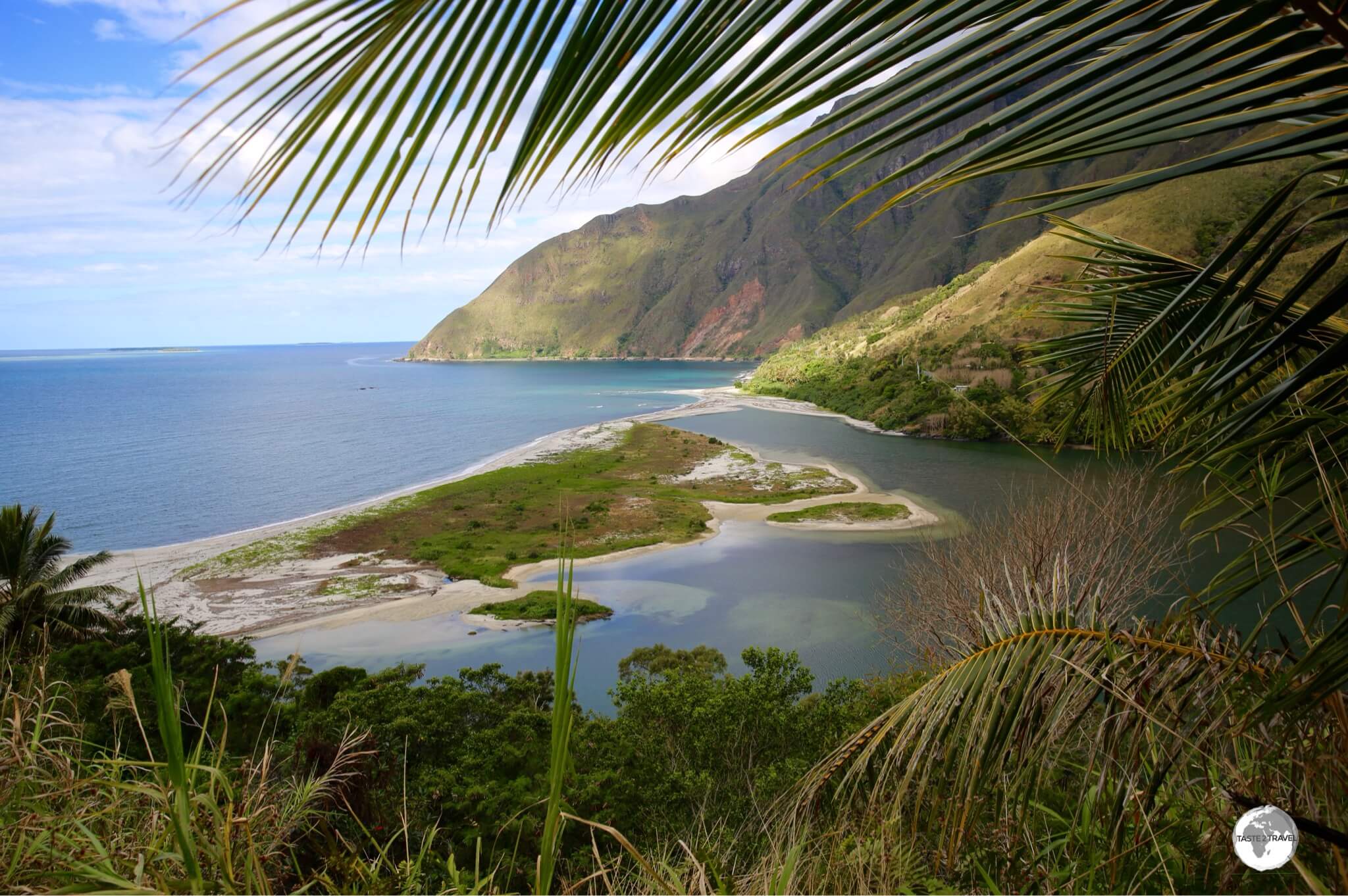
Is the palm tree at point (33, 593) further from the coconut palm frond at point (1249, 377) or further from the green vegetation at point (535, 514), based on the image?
the coconut palm frond at point (1249, 377)

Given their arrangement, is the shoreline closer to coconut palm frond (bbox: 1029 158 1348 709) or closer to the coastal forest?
the coastal forest

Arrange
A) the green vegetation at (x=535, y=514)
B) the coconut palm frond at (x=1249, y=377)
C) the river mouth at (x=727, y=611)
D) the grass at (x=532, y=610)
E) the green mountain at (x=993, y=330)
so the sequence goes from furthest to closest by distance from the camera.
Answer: the green mountain at (x=993, y=330), the green vegetation at (x=535, y=514), the grass at (x=532, y=610), the river mouth at (x=727, y=611), the coconut palm frond at (x=1249, y=377)

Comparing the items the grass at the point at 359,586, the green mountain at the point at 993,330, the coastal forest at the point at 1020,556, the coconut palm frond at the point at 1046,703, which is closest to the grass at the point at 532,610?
the grass at the point at 359,586

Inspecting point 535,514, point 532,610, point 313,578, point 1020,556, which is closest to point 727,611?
point 532,610

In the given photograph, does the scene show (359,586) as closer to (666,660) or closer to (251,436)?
(666,660)

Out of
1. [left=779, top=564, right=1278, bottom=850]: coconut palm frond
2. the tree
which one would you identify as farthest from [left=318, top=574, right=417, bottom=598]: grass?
[left=779, top=564, right=1278, bottom=850]: coconut palm frond

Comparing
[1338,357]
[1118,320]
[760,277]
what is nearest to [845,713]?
[1118,320]
